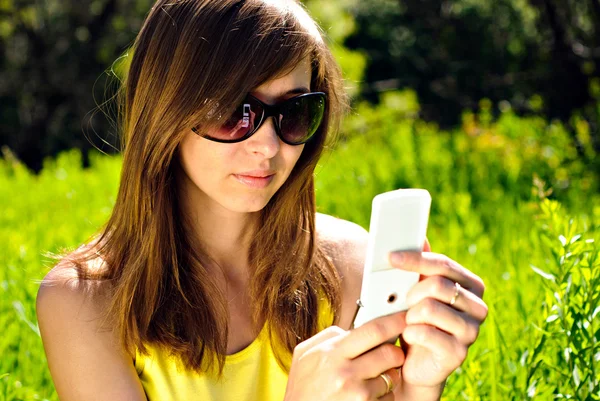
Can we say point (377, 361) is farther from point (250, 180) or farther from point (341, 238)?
point (341, 238)

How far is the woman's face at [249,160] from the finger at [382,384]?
Result: 61cm

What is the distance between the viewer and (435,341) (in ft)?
4.91

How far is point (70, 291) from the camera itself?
2.09m

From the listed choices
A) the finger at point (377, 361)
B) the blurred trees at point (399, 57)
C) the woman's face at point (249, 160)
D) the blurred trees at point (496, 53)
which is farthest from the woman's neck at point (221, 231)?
the blurred trees at point (496, 53)

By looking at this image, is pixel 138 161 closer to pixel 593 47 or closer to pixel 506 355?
pixel 506 355

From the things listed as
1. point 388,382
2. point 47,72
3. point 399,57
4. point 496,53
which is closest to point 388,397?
point 388,382

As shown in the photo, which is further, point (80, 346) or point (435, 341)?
point (80, 346)

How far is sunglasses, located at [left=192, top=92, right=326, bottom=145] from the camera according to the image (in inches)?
79.4

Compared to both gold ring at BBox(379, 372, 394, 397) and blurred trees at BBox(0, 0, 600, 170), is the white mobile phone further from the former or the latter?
blurred trees at BBox(0, 0, 600, 170)

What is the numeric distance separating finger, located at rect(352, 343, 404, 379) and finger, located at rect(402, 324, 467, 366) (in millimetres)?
80

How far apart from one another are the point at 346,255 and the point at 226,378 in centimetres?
52

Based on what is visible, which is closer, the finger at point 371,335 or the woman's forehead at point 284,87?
the finger at point 371,335

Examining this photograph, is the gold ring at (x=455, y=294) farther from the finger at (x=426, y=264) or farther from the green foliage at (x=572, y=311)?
the green foliage at (x=572, y=311)

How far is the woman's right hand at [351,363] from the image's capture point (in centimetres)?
153
